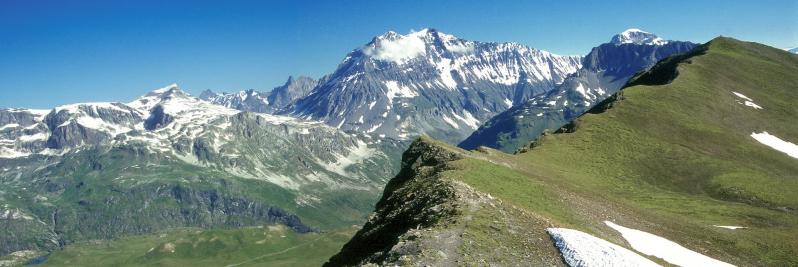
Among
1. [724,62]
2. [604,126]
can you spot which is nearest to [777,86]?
[724,62]

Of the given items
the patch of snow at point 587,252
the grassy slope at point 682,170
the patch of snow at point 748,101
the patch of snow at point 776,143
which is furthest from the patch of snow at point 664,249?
the patch of snow at point 748,101

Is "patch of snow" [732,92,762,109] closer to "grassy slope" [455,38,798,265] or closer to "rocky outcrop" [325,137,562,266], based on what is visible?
"grassy slope" [455,38,798,265]

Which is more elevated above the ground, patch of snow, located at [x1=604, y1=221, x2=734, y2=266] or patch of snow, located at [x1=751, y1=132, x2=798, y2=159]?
patch of snow, located at [x1=751, y1=132, x2=798, y2=159]

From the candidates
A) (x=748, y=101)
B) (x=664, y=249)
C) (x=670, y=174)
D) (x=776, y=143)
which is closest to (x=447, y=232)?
(x=664, y=249)

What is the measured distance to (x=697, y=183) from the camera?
100000 millimetres

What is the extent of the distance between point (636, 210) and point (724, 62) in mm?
132471

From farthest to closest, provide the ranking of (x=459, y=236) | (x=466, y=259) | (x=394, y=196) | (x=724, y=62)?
(x=724, y=62)
(x=394, y=196)
(x=459, y=236)
(x=466, y=259)

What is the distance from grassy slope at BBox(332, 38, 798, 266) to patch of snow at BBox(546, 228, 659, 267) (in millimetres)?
1953

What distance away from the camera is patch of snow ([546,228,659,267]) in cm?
4112

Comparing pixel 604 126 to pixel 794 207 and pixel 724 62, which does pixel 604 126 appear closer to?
pixel 794 207

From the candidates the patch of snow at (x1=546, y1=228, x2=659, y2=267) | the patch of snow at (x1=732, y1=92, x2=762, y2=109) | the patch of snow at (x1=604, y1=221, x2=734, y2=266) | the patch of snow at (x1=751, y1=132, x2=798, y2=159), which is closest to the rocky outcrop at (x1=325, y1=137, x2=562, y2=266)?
the patch of snow at (x1=546, y1=228, x2=659, y2=267)

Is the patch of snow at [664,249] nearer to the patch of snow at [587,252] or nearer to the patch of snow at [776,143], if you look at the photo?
the patch of snow at [587,252]

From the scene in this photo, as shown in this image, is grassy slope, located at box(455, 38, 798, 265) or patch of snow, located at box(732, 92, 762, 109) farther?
patch of snow, located at box(732, 92, 762, 109)

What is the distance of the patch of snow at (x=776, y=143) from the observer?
124781 mm
